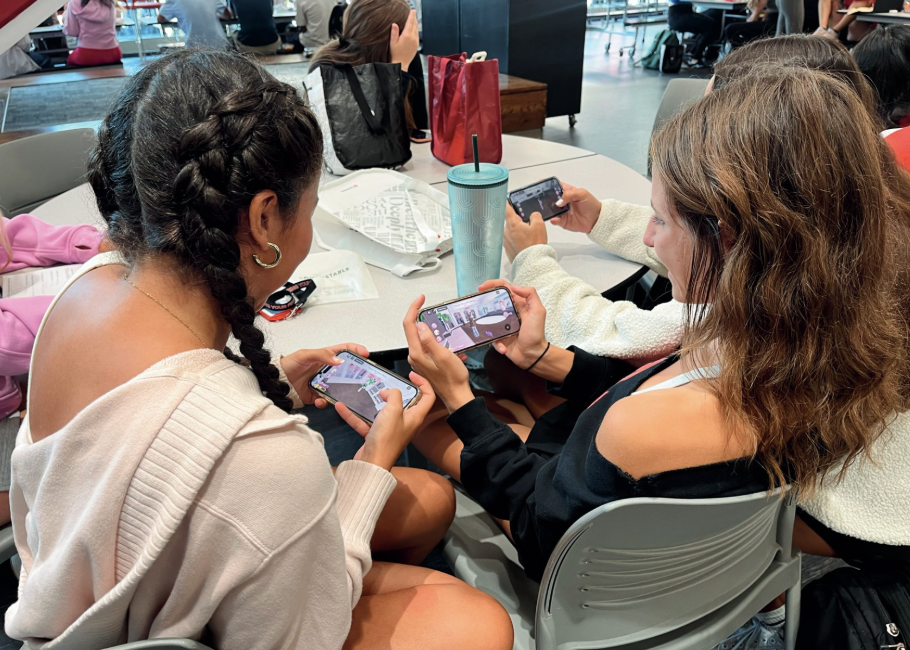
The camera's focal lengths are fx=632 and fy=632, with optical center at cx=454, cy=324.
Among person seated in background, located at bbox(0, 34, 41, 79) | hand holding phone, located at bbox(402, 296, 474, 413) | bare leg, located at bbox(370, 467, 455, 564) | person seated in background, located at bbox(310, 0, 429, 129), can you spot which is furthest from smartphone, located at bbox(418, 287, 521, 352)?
person seated in background, located at bbox(0, 34, 41, 79)

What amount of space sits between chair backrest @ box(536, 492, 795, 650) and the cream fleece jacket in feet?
1.39

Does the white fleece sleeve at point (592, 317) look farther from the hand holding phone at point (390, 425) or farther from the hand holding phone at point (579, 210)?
the hand holding phone at point (390, 425)

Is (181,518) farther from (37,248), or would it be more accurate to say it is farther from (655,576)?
(37,248)

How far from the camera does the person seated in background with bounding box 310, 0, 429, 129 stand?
6.66ft

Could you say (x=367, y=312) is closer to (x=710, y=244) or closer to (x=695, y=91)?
(x=710, y=244)

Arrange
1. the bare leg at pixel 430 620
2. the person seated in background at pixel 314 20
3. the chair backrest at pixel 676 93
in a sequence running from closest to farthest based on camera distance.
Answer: the bare leg at pixel 430 620
the chair backrest at pixel 676 93
the person seated in background at pixel 314 20

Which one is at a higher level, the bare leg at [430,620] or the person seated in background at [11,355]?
the person seated in background at [11,355]

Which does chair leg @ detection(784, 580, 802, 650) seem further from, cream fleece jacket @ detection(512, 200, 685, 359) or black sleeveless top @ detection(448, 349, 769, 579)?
cream fleece jacket @ detection(512, 200, 685, 359)

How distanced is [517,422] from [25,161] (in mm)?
1733

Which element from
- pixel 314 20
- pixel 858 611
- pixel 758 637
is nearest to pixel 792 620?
pixel 858 611

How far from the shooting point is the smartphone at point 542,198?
1469 millimetres

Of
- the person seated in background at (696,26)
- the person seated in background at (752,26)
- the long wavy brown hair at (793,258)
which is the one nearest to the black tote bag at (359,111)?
the long wavy brown hair at (793,258)

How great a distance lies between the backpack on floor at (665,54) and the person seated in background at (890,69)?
5395mm

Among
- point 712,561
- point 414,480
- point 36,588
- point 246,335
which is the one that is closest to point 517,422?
point 414,480
